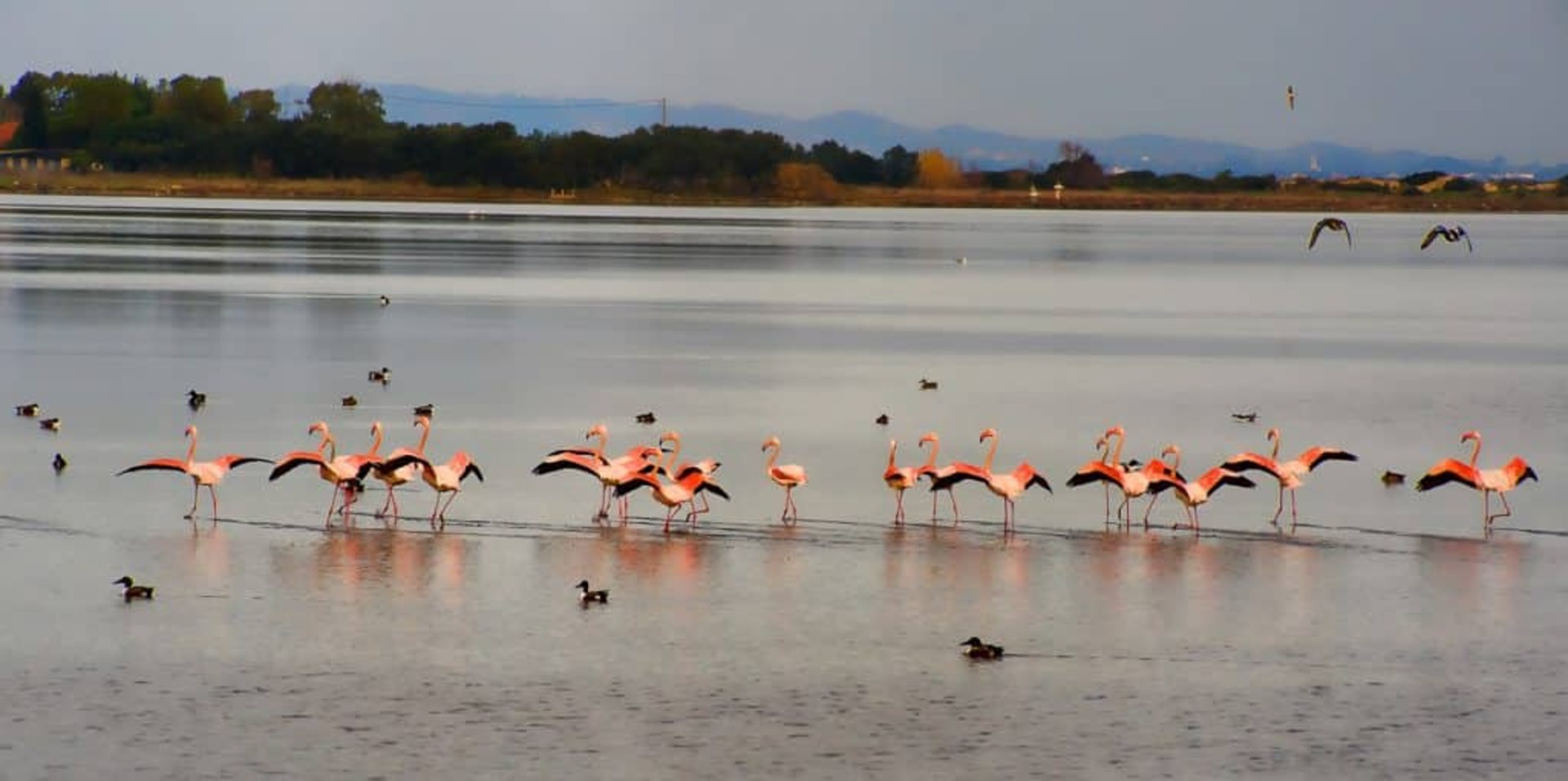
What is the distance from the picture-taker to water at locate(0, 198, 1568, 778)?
30.1 ft

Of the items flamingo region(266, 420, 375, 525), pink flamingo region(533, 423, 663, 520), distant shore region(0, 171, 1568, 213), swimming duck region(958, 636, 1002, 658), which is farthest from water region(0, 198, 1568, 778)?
distant shore region(0, 171, 1568, 213)

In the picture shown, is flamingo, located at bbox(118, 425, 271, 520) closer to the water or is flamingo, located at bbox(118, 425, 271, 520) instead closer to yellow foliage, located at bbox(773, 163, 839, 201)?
the water

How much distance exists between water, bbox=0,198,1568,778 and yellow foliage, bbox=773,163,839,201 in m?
111

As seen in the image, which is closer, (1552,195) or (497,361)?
(497,361)

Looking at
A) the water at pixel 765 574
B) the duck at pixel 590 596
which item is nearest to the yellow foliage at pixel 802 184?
the water at pixel 765 574

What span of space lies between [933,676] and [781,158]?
441ft

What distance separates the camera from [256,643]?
10625 mm

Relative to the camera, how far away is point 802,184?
468 ft

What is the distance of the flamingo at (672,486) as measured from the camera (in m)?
13.9

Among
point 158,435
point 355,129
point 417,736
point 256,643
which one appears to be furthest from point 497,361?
point 355,129

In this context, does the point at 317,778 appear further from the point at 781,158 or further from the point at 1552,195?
the point at 1552,195

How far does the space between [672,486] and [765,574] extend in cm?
169

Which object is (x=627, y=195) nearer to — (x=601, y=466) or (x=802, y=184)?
(x=802, y=184)

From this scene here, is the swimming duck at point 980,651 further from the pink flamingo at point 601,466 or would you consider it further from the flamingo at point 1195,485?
the pink flamingo at point 601,466
